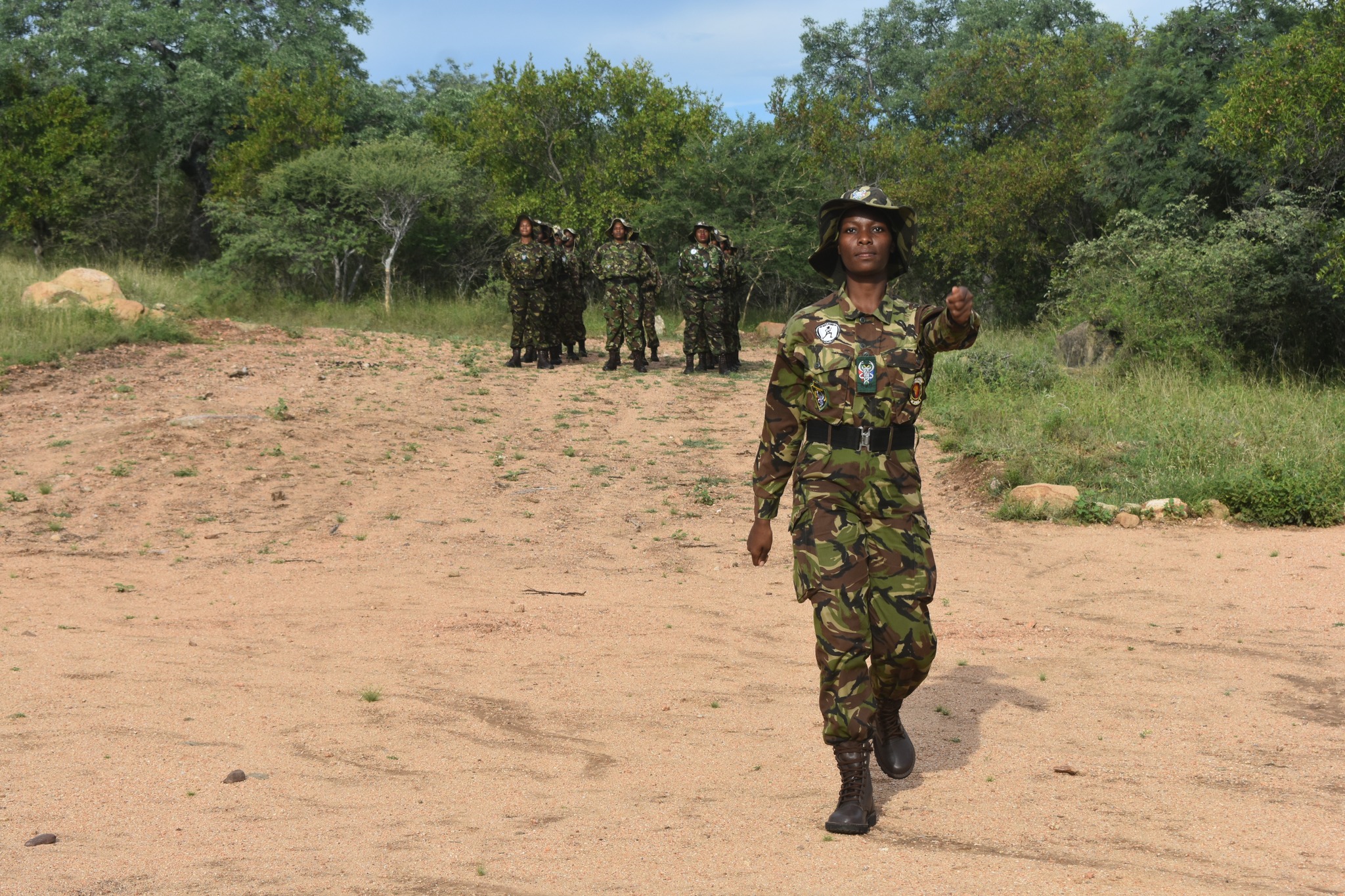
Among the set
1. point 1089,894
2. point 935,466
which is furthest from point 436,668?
point 935,466

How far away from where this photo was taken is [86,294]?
17.7 meters

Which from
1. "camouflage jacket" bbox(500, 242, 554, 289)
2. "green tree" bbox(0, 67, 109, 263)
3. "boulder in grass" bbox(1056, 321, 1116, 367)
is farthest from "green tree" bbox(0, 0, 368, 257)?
"boulder in grass" bbox(1056, 321, 1116, 367)

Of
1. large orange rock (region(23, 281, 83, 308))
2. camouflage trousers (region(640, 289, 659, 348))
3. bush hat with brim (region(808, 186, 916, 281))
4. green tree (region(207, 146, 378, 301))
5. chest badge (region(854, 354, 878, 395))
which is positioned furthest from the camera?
green tree (region(207, 146, 378, 301))

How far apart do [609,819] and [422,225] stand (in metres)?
23.8

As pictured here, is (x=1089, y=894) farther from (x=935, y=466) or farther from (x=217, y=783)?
(x=935, y=466)

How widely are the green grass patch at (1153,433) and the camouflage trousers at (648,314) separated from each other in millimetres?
4663

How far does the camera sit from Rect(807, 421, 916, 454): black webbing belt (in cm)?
411

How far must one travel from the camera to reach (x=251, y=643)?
651 cm

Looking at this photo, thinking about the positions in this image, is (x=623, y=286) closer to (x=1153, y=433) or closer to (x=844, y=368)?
(x=1153, y=433)

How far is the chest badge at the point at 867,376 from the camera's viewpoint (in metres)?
4.08

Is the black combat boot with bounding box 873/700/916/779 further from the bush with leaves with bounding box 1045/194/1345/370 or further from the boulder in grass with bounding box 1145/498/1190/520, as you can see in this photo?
the bush with leaves with bounding box 1045/194/1345/370

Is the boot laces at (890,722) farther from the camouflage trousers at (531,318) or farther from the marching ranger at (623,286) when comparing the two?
the camouflage trousers at (531,318)

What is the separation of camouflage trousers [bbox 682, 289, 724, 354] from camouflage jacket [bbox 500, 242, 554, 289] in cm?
209

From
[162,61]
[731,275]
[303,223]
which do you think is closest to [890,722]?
[731,275]
